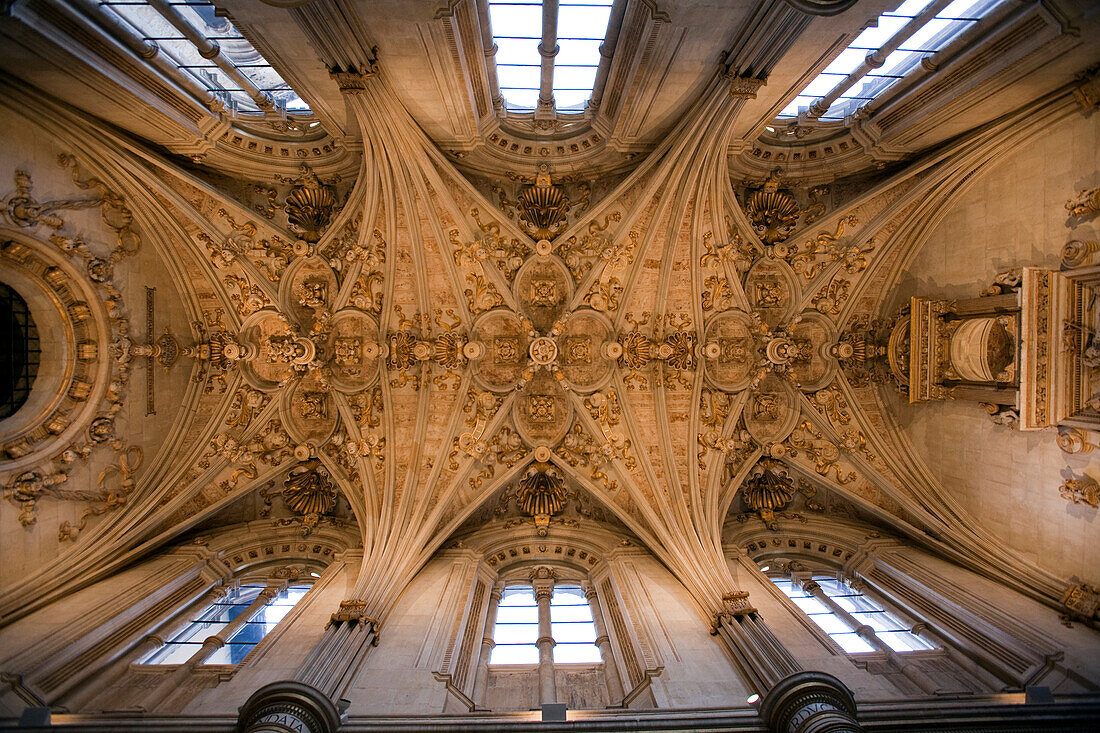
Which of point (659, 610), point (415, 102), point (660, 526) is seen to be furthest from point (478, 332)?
point (659, 610)

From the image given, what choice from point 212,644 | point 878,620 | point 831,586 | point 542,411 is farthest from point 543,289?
point 878,620

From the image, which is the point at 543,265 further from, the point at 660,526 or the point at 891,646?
the point at 891,646

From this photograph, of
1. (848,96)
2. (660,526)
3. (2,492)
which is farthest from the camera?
(660,526)

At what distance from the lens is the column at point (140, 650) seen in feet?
25.7

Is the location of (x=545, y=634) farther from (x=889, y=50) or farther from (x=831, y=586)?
(x=889, y=50)

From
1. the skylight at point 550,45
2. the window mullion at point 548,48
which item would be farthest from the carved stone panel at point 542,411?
the skylight at point 550,45

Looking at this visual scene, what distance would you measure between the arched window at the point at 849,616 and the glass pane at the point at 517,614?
190 inches

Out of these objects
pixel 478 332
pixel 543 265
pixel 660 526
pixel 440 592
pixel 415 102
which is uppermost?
pixel 415 102

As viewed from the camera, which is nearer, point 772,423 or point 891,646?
point 891,646

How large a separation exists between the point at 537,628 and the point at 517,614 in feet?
2.03

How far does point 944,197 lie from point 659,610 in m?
9.40

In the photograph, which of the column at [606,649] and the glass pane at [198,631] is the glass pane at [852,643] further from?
the glass pane at [198,631]

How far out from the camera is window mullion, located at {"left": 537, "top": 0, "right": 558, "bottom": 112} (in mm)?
7672

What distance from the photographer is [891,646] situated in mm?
8938
